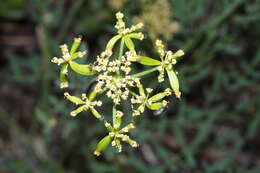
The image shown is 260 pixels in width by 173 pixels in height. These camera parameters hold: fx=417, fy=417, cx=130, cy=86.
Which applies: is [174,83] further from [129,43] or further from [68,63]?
[68,63]

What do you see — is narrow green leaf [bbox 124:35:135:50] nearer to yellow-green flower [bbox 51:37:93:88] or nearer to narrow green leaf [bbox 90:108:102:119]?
yellow-green flower [bbox 51:37:93:88]

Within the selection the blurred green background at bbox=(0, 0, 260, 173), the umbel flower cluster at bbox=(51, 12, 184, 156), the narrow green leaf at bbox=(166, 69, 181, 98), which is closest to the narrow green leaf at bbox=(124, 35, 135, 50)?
the umbel flower cluster at bbox=(51, 12, 184, 156)

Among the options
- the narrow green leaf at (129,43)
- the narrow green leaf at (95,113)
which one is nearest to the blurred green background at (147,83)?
the narrow green leaf at (129,43)

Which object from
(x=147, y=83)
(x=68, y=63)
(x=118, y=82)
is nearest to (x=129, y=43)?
(x=118, y=82)

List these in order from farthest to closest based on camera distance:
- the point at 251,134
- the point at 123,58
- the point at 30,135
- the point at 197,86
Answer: the point at 197,86 < the point at 30,135 < the point at 251,134 < the point at 123,58

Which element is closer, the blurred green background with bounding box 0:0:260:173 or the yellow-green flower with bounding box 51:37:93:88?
the yellow-green flower with bounding box 51:37:93:88

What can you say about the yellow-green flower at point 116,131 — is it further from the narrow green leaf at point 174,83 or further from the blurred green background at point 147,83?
the blurred green background at point 147,83

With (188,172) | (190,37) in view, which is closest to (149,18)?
(190,37)

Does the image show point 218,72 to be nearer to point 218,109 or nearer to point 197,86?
point 218,109
